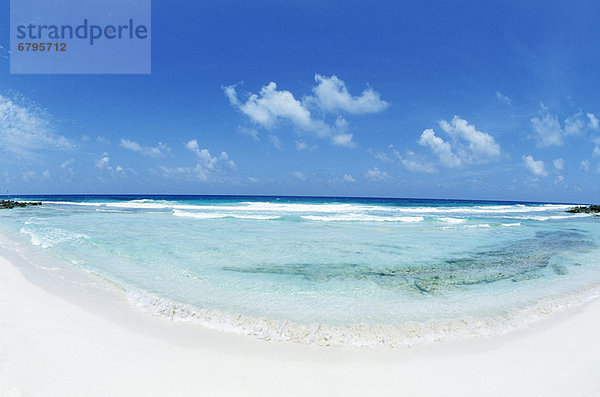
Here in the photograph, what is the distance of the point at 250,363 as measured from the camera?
12.0 ft

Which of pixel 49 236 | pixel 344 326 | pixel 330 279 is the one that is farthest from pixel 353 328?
pixel 49 236

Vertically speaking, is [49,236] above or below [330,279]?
above

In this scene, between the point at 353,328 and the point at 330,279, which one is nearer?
the point at 353,328

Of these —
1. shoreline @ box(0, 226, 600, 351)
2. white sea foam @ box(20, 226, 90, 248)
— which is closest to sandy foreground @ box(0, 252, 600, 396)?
shoreline @ box(0, 226, 600, 351)

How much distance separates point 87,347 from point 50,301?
2370 millimetres

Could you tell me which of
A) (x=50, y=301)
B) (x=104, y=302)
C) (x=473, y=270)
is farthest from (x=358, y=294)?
(x=50, y=301)

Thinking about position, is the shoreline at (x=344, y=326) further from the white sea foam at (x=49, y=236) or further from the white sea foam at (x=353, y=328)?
the white sea foam at (x=49, y=236)

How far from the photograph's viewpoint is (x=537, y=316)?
5180 mm

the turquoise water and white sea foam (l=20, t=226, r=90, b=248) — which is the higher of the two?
white sea foam (l=20, t=226, r=90, b=248)

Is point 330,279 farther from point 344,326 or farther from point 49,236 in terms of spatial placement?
point 49,236

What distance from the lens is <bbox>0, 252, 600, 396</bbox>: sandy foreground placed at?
3.18 m

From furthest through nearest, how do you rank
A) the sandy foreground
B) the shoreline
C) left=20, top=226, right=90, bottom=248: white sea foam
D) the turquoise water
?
left=20, top=226, right=90, bottom=248: white sea foam
the turquoise water
the shoreline
the sandy foreground

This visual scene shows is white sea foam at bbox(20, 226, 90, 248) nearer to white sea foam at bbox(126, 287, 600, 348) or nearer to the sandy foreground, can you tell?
the sandy foreground

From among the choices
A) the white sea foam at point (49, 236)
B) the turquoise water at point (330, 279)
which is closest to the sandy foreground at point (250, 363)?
the turquoise water at point (330, 279)
